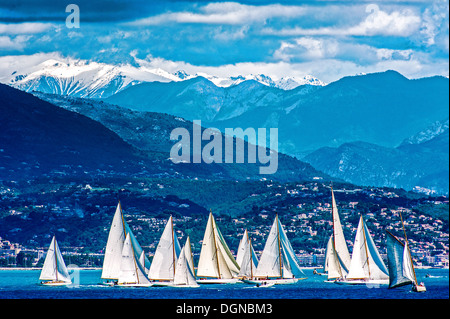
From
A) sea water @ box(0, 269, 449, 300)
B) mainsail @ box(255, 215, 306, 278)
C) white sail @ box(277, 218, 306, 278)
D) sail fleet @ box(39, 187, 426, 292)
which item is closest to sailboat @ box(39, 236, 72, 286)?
sail fleet @ box(39, 187, 426, 292)

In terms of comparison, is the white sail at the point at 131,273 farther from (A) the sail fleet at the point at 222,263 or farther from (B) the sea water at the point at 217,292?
(B) the sea water at the point at 217,292

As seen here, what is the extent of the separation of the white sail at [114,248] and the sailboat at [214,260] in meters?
16.8

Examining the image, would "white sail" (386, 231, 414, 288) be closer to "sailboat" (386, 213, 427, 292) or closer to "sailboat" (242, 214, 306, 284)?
"sailboat" (386, 213, 427, 292)

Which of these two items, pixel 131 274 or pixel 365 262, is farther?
pixel 365 262

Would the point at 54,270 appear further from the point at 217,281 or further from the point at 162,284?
the point at 162,284

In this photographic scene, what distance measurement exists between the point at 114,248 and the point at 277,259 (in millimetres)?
26800

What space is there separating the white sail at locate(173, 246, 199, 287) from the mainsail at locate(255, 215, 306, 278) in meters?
14.8

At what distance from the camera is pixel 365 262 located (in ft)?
614

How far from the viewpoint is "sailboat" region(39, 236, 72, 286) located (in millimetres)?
191250

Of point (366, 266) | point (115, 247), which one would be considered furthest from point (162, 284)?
point (366, 266)

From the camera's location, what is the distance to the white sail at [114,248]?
171 metres

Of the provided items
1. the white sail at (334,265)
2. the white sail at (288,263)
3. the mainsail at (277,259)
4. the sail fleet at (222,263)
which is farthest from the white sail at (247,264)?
the white sail at (334,265)
